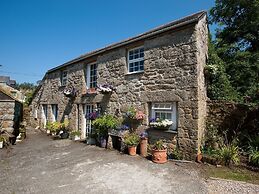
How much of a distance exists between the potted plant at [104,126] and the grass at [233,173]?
13.7 feet

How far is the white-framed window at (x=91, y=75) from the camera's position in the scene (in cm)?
1070

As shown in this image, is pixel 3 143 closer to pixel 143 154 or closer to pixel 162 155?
pixel 143 154

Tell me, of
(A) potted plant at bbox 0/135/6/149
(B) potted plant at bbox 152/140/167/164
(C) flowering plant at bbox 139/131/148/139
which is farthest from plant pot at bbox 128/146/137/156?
(A) potted plant at bbox 0/135/6/149

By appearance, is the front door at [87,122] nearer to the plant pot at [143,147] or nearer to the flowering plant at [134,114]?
the flowering plant at [134,114]

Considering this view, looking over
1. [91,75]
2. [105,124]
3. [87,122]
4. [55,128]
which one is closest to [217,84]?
[105,124]

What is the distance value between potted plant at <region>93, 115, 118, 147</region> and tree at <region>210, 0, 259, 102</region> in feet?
23.0

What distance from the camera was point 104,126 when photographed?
8.41 meters

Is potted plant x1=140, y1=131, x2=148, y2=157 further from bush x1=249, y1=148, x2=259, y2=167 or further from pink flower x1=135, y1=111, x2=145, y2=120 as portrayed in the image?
bush x1=249, y1=148, x2=259, y2=167

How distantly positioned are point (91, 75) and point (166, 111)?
18.5 feet

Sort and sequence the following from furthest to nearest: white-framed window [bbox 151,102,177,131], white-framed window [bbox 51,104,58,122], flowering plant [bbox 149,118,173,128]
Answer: white-framed window [bbox 51,104,58,122]
white-framed window [bbox 151,102,177,131]
flowering plant [bbox 149,118,173,128]

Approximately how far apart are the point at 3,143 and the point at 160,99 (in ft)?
25.5

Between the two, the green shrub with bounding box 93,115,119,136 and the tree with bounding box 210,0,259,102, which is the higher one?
the tree with bounding box 210,0,259,102

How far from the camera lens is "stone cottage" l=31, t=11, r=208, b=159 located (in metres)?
6.48

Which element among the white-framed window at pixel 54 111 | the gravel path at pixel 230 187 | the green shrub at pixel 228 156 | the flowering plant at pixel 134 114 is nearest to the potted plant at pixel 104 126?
the flowering plant at pixel 134 114
